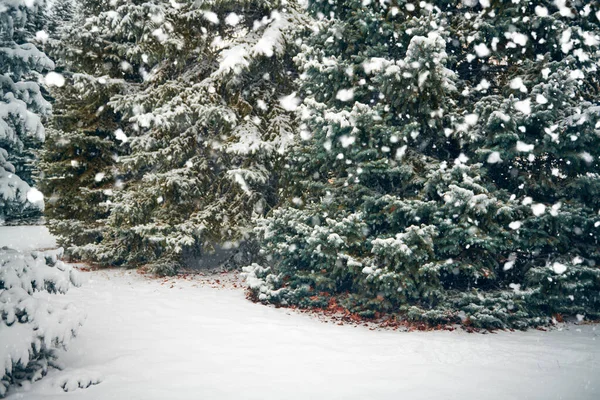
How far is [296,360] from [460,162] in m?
4.58

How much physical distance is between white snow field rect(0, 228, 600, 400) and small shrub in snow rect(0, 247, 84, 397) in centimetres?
27

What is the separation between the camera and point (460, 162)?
23.4ft

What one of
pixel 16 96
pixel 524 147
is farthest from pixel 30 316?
pixel 524 147

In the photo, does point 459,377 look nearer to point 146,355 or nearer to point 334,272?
point 334,272

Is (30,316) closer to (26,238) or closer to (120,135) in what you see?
(120,135)

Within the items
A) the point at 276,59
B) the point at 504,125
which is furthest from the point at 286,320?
the point at 276,59

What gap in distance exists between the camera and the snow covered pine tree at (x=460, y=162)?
6.39 m

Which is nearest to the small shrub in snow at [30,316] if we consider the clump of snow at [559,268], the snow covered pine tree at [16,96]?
the snow covered pine tree at [16,96]

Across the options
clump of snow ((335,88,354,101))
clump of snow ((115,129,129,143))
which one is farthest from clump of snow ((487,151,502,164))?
clump of snow ((115,129,129,143))

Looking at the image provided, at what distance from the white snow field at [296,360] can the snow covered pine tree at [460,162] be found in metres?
0.90

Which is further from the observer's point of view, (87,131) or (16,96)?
(87,131)

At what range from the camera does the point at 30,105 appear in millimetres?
4711

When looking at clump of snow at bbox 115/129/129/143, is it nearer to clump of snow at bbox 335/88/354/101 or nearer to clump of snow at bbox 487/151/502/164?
clump of snow at bbox 335/88/354/101

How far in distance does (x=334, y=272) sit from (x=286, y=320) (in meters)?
1.24
